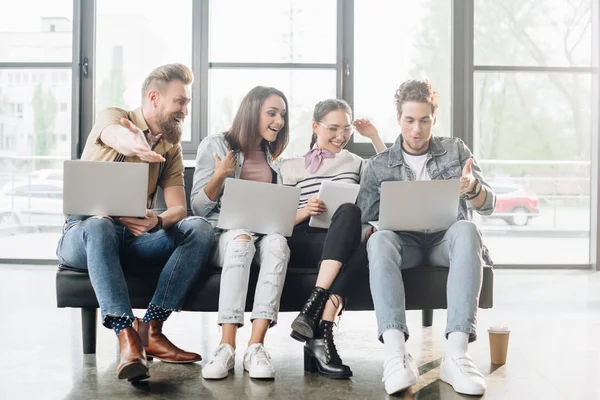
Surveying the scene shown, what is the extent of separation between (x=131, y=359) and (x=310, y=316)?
21.5 inches

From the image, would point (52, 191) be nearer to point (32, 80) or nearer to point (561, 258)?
point (32, 80)

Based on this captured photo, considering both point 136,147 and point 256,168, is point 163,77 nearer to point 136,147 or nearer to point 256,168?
point 136,147

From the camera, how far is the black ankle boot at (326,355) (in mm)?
2141

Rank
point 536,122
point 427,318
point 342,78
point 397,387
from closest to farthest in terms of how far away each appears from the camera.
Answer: point 397,387, point 427,318, point 342,78, point 536,122

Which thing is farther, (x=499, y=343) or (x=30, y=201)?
(x=30, y=201)

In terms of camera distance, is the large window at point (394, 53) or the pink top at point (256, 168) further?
the large window at point (394, 53)

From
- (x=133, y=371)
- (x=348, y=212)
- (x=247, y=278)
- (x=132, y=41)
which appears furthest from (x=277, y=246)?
(x=132, y=41)

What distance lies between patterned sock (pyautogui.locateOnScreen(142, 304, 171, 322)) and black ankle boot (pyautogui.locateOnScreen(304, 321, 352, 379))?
480 millimetres

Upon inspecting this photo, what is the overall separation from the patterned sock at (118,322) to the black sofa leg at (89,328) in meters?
0.37

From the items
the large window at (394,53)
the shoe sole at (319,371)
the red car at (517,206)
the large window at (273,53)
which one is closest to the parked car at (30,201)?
the large window at (273,53)

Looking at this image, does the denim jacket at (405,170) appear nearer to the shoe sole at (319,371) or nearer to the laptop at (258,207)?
the laptop at (258,207)

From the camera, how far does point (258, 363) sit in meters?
2.11

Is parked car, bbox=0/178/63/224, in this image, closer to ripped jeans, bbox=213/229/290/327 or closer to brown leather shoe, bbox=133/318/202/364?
brown leather shoe, bbox=133/318/202/364

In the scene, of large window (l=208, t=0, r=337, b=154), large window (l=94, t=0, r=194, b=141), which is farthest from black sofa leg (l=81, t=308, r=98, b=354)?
large window (l=94, t=0, r=194, b=141)
